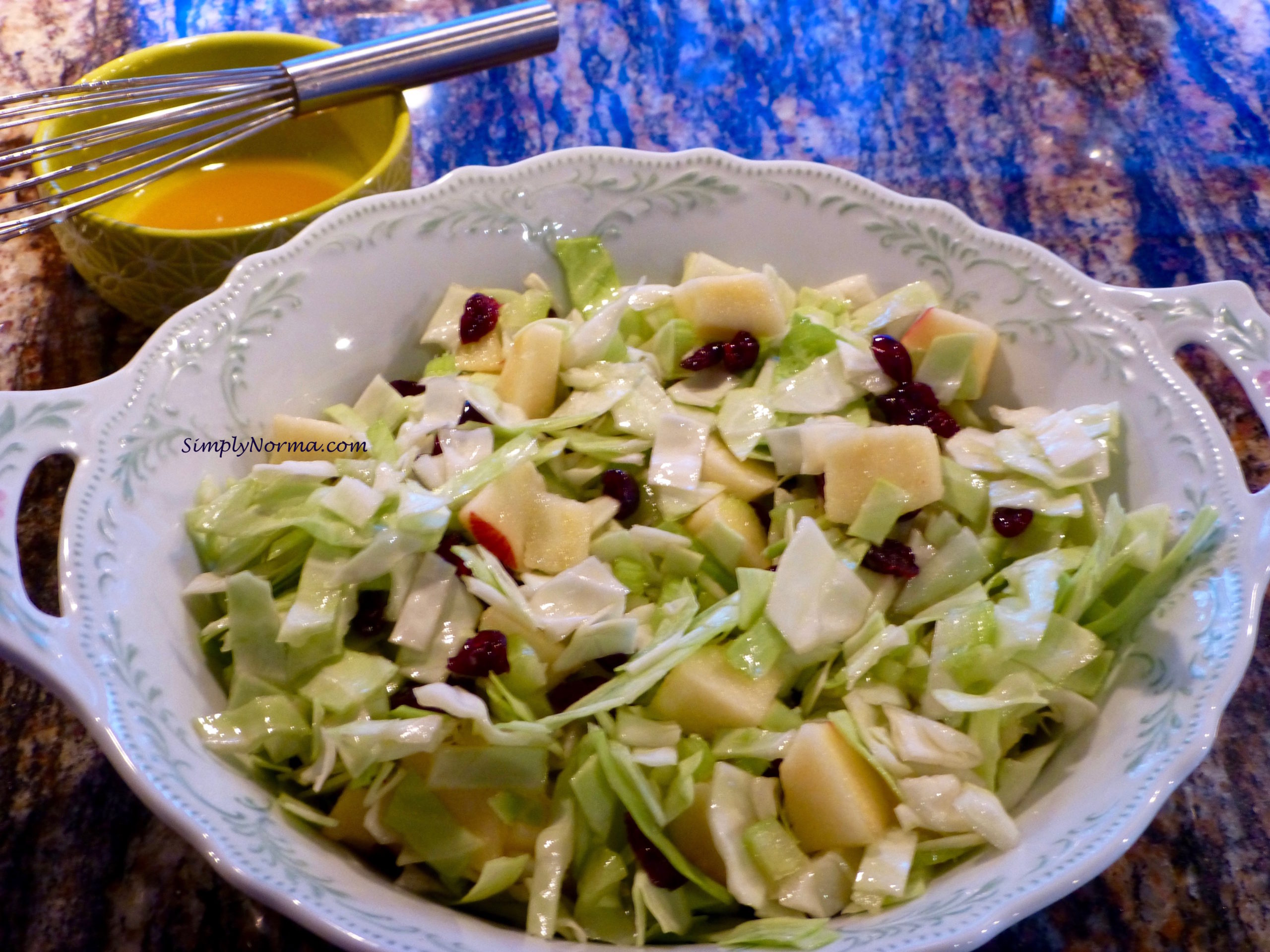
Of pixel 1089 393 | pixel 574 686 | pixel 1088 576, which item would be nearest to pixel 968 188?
pixel 1089 393

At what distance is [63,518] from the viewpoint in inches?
47.5

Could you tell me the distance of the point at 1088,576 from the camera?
4.11ft

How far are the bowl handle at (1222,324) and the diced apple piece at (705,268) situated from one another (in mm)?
611

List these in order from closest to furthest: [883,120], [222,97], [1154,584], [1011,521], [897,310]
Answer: [1154,584] < [1011,521] < [897,310] < [222,97] < [883,120]

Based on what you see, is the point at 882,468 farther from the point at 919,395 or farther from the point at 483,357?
the point at 483,357

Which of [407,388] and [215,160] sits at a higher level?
[215,160]

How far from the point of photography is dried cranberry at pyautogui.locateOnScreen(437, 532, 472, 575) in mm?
1268

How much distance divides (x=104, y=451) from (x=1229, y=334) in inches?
60.2

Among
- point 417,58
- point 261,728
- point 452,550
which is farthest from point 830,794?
point 417,58

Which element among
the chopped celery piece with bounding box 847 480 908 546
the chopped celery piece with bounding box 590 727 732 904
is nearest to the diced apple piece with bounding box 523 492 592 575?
the chopped celery piece with bounding box 590 727 732 904

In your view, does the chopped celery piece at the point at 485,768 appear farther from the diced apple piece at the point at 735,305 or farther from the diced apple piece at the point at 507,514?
the diced apple piece at the point at 735,305

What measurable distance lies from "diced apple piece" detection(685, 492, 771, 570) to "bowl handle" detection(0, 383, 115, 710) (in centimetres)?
76

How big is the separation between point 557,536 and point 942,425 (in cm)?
60

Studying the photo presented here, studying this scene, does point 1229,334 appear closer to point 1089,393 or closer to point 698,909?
point 1089,393
